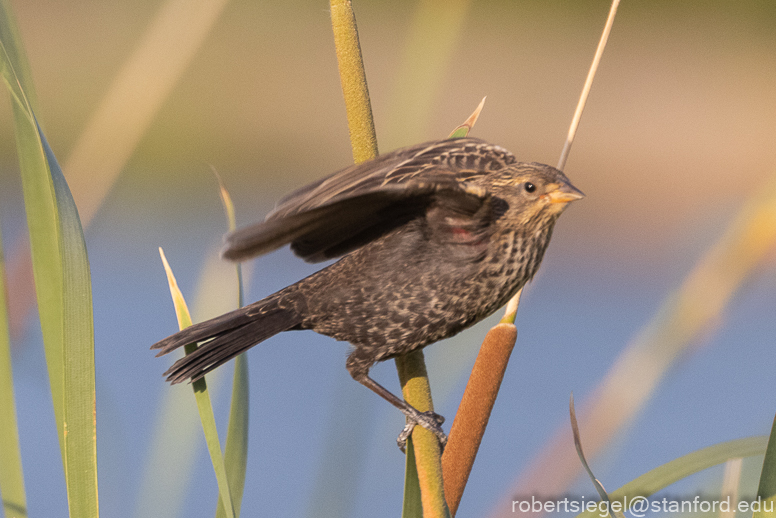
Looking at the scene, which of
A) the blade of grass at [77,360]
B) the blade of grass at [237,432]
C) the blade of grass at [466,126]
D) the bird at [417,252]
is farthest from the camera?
the blade of grass at [466,126]

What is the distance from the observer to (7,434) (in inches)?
23.0

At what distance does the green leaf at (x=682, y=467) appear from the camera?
62 centimetres

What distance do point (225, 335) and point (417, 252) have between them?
0.83ft

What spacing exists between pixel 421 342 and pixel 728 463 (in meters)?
0.35

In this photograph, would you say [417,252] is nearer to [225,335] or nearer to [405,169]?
[405,169]

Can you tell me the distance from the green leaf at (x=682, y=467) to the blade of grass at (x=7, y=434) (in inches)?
21.0

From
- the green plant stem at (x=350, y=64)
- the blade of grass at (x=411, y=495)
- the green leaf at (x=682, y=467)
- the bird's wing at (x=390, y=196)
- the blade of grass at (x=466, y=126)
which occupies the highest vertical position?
the green plant stem at (x=350, y=64)

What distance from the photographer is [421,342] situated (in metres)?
0.79

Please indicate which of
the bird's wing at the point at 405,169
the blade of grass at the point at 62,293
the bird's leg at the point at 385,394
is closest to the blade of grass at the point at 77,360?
the blade of grass at the point at 62,293

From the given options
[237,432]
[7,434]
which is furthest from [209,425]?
[7,434]

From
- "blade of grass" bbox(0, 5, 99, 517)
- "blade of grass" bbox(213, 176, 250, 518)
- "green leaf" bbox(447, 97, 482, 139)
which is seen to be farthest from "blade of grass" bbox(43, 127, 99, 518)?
"green leaf" bbox(447, 97, 482, 139)

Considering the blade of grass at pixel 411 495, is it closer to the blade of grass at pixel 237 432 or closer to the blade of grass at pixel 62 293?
the blade of grass at pixel 237 432

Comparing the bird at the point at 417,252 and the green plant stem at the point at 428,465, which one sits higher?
the bird at the point at 417,252

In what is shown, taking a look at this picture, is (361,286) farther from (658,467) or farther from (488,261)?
(658,467)
